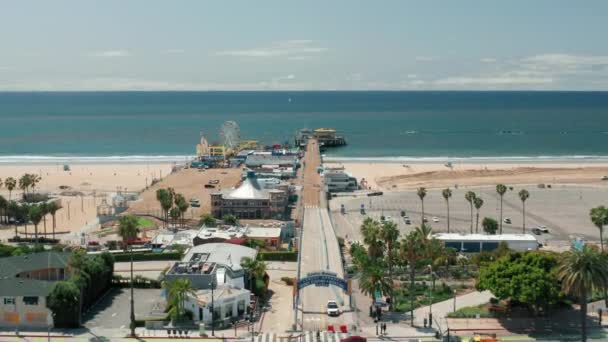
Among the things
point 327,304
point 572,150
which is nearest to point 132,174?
point 327,304

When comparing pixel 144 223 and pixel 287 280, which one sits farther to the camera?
pixel 144 223

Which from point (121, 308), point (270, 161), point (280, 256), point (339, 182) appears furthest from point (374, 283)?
point (270, 161)

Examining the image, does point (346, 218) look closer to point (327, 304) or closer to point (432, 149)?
point (327, 304)

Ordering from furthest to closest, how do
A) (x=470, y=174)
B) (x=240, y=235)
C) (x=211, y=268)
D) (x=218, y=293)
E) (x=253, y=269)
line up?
(x=470, y=174)
(x=240, y=235)
(x=253, y=269)
(x=211, y=268)
(x=218, y=293)

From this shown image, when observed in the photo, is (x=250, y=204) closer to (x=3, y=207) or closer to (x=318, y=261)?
(x=3, y=207)

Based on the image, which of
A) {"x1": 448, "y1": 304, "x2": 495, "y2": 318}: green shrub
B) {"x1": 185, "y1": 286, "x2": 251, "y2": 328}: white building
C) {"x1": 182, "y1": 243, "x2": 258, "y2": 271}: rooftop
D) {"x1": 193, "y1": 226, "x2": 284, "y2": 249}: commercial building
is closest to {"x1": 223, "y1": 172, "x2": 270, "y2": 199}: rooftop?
{"x1": 193, "y1": 226, "x2": 284, "y2": 249}: commercial building

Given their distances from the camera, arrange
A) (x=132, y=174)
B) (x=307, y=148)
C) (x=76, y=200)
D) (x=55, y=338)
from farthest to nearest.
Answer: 1. (x=307, y=148)
2. (x=132, y=174)
3. (x=76, y=200)
4. (x=55, y=338)
